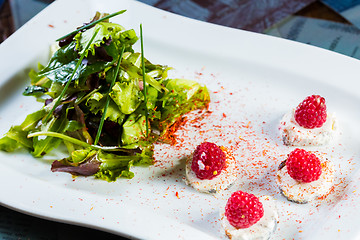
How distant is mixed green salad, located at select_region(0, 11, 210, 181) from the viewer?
2.62m

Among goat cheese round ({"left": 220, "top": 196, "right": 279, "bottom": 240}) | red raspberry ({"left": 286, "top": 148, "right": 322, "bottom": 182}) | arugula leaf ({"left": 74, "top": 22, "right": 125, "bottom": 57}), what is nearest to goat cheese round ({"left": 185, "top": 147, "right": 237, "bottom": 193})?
goat cheese round ({"left": 220, "top": 196, "right": 279, "bottom": 240})

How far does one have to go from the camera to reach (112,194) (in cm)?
255

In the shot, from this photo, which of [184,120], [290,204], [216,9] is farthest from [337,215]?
Answer: [216,9]

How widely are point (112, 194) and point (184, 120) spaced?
2.02ft

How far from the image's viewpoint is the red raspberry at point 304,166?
8.07ft

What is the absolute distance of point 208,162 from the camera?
8.26 ft

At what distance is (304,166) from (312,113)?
353mm

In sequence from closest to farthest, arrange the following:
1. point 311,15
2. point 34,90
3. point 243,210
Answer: point 243,210, point 34,90, point 311,15

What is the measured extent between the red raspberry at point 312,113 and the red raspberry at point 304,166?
27cm

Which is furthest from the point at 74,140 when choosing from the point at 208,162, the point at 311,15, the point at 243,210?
the point at 311,15

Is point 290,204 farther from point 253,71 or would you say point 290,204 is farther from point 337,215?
point 253,71

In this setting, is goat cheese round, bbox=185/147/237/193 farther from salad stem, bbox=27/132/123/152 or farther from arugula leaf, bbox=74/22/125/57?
arugula leaf, bbox=74/22/125/57

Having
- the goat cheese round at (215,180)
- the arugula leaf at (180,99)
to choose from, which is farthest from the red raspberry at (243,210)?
the arugula leaf at (180,99)

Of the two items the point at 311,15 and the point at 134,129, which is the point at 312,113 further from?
the point at 311,15
